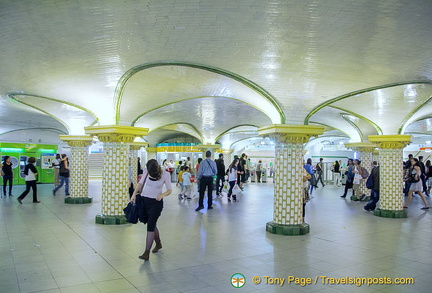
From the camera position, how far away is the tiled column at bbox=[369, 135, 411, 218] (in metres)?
10.0

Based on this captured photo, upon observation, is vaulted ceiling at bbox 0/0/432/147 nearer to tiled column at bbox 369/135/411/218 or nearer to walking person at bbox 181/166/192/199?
tiled column at bbox 369/135/411/218

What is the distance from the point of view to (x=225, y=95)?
33.3ft

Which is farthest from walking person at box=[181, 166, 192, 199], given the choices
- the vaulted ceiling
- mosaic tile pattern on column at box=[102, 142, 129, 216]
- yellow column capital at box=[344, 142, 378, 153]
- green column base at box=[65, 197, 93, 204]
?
yellow column capital at box=[344, 142, 378, 153]

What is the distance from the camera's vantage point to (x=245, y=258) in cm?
560

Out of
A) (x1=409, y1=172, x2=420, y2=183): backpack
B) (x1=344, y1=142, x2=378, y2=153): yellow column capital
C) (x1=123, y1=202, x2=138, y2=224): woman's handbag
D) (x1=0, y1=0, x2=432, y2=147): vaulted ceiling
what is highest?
(x1=0, y1=0, x2=432, y2=147): vaulted ceiling

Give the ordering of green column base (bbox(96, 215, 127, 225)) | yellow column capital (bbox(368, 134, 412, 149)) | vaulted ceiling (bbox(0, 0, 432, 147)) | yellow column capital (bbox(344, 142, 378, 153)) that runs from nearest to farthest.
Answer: vaulted ceiling (bbox(0, 0, 432, 147)) < green column base (bbox(96, 215, 127, 225)) < yellow column capital (bbox(368, 134, 412, 149)) < yellow column capital (bbox(344, 142, 378, 153))

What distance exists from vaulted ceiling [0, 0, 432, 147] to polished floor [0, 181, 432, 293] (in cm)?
282

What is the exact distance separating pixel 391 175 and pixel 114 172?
796cm

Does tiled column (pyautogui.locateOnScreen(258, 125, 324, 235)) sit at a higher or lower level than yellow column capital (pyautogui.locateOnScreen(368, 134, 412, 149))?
lower

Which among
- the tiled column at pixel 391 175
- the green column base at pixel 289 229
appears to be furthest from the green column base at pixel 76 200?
the tiled column at pixel 391 175

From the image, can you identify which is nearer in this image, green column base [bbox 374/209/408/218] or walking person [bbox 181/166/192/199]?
green column base [bbox 374/209/408/218]

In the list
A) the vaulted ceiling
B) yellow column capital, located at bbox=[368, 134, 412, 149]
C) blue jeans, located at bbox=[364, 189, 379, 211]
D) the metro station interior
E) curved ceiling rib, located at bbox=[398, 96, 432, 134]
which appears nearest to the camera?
the metro station interior

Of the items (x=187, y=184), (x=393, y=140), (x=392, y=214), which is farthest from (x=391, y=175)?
(x=187, y=184)

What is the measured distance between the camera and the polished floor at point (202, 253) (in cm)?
443
